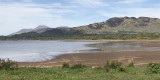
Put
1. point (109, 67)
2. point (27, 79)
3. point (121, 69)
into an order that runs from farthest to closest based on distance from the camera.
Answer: point (109, 67)
point (121, 69)
point (27, 79)

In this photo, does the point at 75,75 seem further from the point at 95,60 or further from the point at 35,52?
the point at 35,52

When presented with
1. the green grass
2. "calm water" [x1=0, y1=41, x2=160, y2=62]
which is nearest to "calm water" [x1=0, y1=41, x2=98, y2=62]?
"calm water" [x1=0, y1=41, x2=160, y2=62]

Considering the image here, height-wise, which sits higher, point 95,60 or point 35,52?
point 35,52

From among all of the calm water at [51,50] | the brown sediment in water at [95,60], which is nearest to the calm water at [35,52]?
the calm water at [51,50]

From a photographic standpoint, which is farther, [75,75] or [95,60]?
[95,60]

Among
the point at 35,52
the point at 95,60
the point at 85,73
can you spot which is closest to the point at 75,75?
the point at 85,73

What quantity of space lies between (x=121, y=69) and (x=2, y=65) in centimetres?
1045

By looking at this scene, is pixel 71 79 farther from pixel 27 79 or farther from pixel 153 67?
pixel 153 67

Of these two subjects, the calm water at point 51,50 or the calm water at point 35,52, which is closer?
the calm water at point 35,52

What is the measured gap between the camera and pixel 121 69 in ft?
53.0

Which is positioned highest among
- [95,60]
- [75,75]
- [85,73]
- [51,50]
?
[75,75]

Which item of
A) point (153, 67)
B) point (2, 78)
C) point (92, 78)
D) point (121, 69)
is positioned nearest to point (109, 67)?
point (121, 69)

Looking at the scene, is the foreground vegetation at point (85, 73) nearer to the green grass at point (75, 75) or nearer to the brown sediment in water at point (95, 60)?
the green grass at point (75, 75)

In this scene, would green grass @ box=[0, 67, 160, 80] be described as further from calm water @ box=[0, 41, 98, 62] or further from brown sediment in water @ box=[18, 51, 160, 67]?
calm water @ box=[0, 41, 98, 62]
